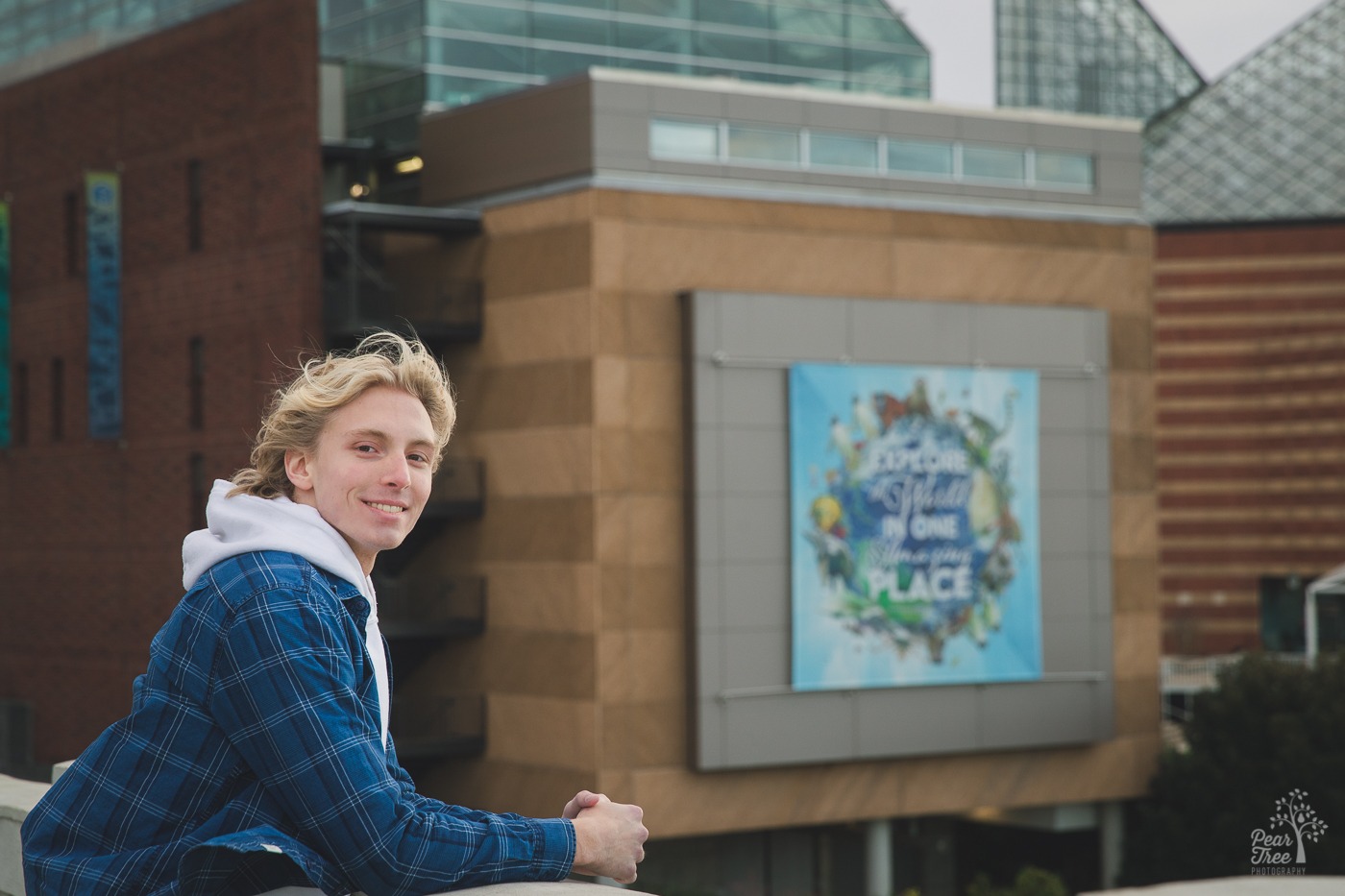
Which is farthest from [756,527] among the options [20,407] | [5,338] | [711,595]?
[5,338]

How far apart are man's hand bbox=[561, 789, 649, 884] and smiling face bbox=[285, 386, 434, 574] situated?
0.76m

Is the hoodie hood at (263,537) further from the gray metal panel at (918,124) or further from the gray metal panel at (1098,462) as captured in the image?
the gray metal panel at (1098,462)

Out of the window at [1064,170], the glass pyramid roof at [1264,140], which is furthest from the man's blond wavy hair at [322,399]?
the glass pyramid roof at [1264,140]

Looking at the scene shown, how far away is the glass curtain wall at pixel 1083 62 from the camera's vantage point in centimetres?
8269

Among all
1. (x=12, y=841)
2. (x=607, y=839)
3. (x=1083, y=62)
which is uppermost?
(x=1083, y=62)

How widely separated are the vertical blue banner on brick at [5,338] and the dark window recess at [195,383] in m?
8.16

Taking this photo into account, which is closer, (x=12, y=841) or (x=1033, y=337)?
(x=12, y=841)

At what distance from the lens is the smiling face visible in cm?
417

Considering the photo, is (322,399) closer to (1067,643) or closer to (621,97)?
(621,97)

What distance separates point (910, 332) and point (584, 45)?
9679 millimetres

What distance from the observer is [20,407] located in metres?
44.1

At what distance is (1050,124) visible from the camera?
126 feet

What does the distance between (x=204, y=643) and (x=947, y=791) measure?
3500 centimetres

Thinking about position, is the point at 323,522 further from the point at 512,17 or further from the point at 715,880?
the point at 512,17
